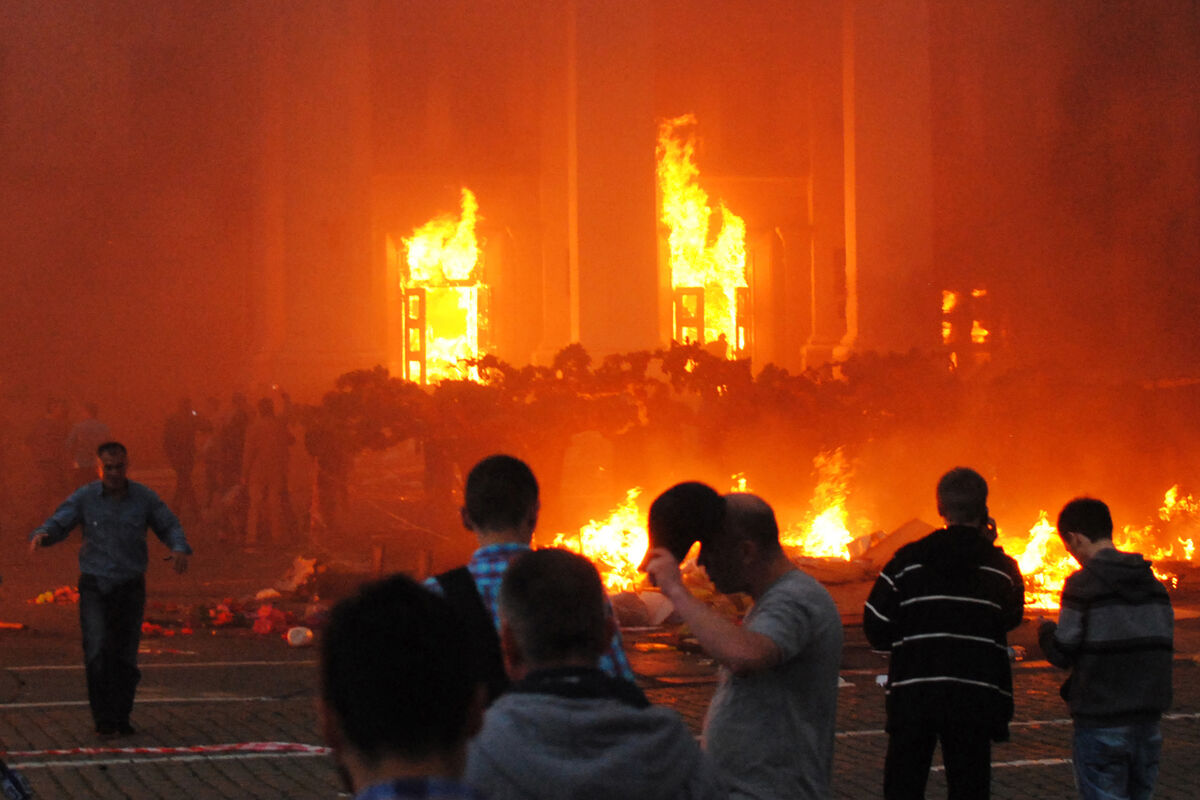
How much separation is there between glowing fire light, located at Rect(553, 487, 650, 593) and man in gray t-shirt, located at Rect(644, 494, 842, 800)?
10177mm

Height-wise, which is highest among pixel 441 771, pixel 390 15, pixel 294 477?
pixel 390 15

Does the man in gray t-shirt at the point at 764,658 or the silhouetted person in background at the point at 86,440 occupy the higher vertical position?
the man in gray t-shirt at the point at 764,658

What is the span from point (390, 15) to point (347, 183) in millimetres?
5828

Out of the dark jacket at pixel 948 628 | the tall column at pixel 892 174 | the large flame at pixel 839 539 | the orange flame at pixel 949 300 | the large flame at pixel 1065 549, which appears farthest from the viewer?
the orange flame at pixel 949 300

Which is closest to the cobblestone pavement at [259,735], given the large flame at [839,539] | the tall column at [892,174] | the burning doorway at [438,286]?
the large flame at [839,539]

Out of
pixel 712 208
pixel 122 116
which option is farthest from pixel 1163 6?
pixel 122 116

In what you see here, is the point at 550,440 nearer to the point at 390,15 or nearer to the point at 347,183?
the point at 347,183

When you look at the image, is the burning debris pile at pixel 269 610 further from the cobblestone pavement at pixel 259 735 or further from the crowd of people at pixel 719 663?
the crowd of people at pixel 719 663

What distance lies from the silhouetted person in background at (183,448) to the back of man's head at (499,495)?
582 inches

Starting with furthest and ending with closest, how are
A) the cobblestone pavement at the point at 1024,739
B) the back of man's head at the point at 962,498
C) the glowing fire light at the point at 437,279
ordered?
1. the glowing fire light at the point at 437,279
2. the cobblestone pavement at the point at 1024,739
3. the back of man's head at the point at 962,498

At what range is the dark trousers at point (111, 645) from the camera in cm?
768

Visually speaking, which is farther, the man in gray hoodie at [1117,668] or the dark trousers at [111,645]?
the dark trousers at [111,645]

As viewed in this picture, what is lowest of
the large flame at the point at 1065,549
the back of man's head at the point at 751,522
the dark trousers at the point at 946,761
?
the large flame at the point at 1065,549

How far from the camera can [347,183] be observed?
67.7 ft
